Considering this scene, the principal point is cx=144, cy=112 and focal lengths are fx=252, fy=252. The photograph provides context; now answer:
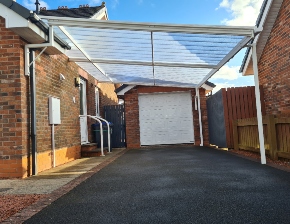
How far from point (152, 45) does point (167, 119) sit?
264 inches

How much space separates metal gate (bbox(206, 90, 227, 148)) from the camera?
1018cm

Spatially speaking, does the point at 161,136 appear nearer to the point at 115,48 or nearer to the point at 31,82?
the point at 115,48

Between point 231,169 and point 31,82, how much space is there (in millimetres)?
4813

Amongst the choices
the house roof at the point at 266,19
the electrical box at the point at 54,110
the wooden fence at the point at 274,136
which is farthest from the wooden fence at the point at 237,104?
the electrical box at the point at 54,110

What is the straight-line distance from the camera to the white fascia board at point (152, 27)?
5.32m

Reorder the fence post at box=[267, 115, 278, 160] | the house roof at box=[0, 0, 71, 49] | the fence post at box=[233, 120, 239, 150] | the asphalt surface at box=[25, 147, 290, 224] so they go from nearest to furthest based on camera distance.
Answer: the asphalt surface at box=[25, 147, 290, 224], the house roof at box=[0, 0, 71, 49], the fence post at box=[267, 115, 278, 160], the fence post at box=[233, 120, 239, 150]

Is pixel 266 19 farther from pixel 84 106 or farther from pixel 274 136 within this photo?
pixel 84 106

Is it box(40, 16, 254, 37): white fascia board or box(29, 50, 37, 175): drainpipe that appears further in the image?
box(29, 50, 37, 175): drainpipe

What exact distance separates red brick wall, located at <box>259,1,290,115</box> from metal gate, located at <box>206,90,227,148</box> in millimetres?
1698

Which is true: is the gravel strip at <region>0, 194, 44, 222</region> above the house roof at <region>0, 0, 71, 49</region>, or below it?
below

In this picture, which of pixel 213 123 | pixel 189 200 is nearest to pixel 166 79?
pixel 213 123

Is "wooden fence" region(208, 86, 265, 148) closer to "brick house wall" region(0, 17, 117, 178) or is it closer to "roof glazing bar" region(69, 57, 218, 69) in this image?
"roof glazing bar" region(69, 57, 218, 69)

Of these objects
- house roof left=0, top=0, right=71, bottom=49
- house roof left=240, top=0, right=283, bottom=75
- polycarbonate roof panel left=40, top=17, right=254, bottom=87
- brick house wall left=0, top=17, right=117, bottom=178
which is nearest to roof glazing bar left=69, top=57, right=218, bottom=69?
polycarbonate roof panel left=40, top=17, right=254, bottom=87

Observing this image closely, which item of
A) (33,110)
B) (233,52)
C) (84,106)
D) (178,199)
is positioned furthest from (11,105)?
(233,52)
